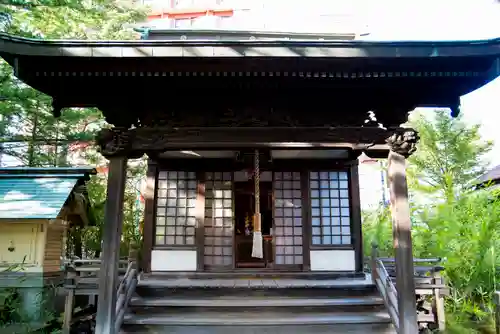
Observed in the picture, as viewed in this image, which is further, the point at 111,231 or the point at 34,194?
the point at 34,194

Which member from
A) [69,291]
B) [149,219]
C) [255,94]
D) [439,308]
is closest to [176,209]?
[149,219]

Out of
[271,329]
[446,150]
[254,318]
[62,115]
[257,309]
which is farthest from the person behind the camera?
[446,150]

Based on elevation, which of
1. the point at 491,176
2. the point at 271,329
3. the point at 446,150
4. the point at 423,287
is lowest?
the point at 271,329

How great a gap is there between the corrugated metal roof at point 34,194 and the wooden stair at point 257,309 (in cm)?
299

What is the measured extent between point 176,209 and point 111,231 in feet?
11.8

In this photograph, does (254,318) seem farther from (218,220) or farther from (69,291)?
(69,291)

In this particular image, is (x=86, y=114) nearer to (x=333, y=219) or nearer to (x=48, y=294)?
(x=48, y=294)

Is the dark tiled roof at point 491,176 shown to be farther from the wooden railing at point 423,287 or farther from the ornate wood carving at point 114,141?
the ornate wood carving at point 114,141

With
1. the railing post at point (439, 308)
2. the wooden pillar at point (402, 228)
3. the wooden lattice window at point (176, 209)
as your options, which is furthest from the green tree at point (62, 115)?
the railing post at point (439, 308)

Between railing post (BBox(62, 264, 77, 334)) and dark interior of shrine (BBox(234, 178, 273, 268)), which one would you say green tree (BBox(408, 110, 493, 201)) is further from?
railing post (BBox(62, 264, 77, 334))

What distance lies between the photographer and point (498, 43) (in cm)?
443

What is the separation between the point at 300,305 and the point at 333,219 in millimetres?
2954

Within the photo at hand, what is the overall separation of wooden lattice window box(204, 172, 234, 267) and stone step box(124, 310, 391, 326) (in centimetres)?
251

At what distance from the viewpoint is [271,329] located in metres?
5.57
